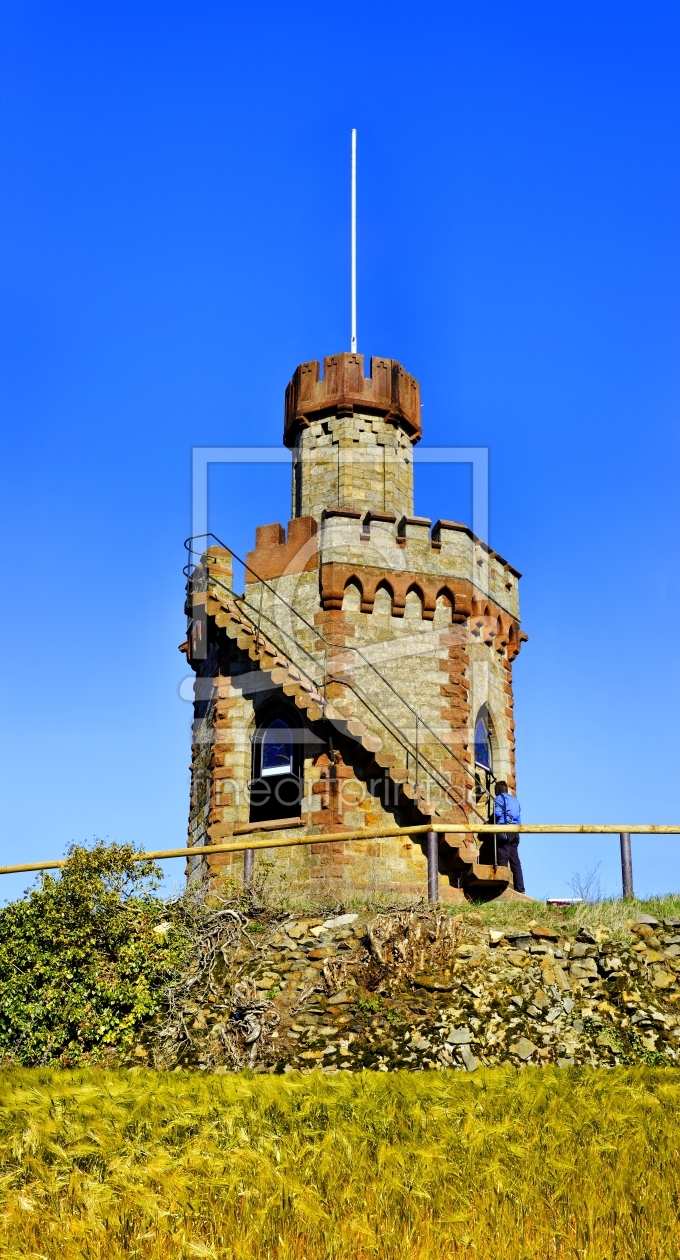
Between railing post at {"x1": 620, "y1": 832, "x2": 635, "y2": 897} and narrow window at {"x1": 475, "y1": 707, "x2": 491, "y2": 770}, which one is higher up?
narrow window at {"x1": 475, "y1": 707, "x2": 491, "y2": 770}

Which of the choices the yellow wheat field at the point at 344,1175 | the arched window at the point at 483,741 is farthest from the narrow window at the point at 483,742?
the yellow wheat field at the point at 344,1175

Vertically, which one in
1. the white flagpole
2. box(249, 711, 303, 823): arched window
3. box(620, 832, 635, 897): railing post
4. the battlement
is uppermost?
the white flagpole

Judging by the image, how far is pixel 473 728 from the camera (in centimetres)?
2255

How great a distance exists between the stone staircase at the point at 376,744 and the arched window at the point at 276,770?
38.5 inches

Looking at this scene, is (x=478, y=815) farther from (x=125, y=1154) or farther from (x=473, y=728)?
(x=125, y=1154)

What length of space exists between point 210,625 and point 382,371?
662 cm

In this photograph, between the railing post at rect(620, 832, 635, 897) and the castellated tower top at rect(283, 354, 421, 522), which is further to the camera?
the castellated tower top at rect(283, 354, 421, 522)

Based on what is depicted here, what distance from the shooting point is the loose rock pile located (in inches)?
511

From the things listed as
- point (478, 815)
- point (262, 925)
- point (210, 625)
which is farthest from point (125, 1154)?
point (210, 625)

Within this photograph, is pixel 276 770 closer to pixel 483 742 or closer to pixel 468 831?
pixel 483 742

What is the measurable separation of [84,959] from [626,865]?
7301 millimetres

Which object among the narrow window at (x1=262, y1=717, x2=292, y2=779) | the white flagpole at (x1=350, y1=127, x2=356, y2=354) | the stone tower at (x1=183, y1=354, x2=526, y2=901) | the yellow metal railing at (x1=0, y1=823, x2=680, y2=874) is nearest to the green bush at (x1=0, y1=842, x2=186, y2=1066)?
the yellow metal railing at (x1=0, y1=823, x2=680, y2=874)

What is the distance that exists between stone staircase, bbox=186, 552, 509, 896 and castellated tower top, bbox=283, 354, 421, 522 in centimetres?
294

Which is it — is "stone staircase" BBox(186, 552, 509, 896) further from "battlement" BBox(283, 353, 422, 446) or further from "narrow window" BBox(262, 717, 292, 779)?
"battlement" BBox(283, 353, 422, 446)
